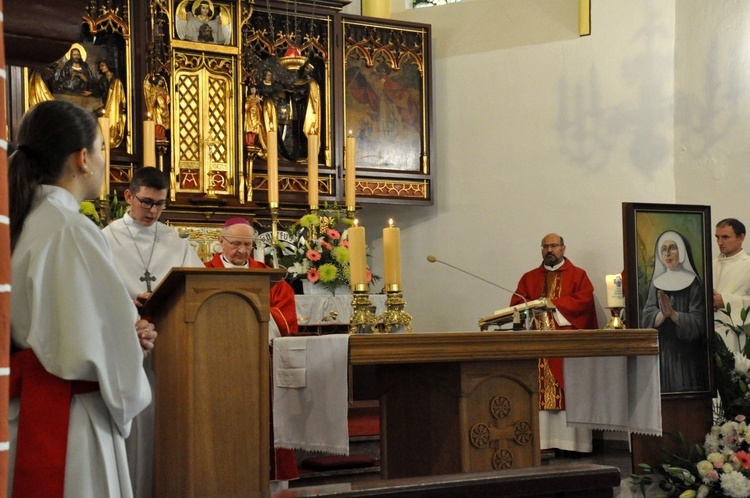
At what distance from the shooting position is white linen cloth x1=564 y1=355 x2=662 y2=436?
4.43 m

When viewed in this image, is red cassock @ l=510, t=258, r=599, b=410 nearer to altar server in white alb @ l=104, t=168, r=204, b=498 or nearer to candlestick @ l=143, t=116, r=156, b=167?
candlestick @ l=143, t=116, r=156, b=167

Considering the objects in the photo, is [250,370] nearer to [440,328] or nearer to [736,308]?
[736,308]

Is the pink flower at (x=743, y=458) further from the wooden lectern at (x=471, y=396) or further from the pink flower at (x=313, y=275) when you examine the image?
the pink flower at (x=313, y=275)

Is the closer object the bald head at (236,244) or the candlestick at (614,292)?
the candlestick at (614,292)

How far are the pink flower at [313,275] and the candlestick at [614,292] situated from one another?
2.99 metres

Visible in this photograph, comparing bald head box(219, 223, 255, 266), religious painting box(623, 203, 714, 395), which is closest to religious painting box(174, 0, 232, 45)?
bald head box(219, 223, 255, 266)

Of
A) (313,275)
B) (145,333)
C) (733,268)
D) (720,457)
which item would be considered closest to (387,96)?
(313,275)

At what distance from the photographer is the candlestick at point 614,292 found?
4.75m

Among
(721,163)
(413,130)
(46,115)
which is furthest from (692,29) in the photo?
(46,115)

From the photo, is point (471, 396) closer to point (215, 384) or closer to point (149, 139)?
point (215, 384)

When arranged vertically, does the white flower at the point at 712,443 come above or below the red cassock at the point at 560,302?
below

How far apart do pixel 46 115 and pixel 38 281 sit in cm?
48

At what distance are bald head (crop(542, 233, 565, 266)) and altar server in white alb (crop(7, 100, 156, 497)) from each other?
250 inches

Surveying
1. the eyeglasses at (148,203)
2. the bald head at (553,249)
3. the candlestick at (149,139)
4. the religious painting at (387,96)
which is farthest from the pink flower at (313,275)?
the eyeglasses at (148,203)
